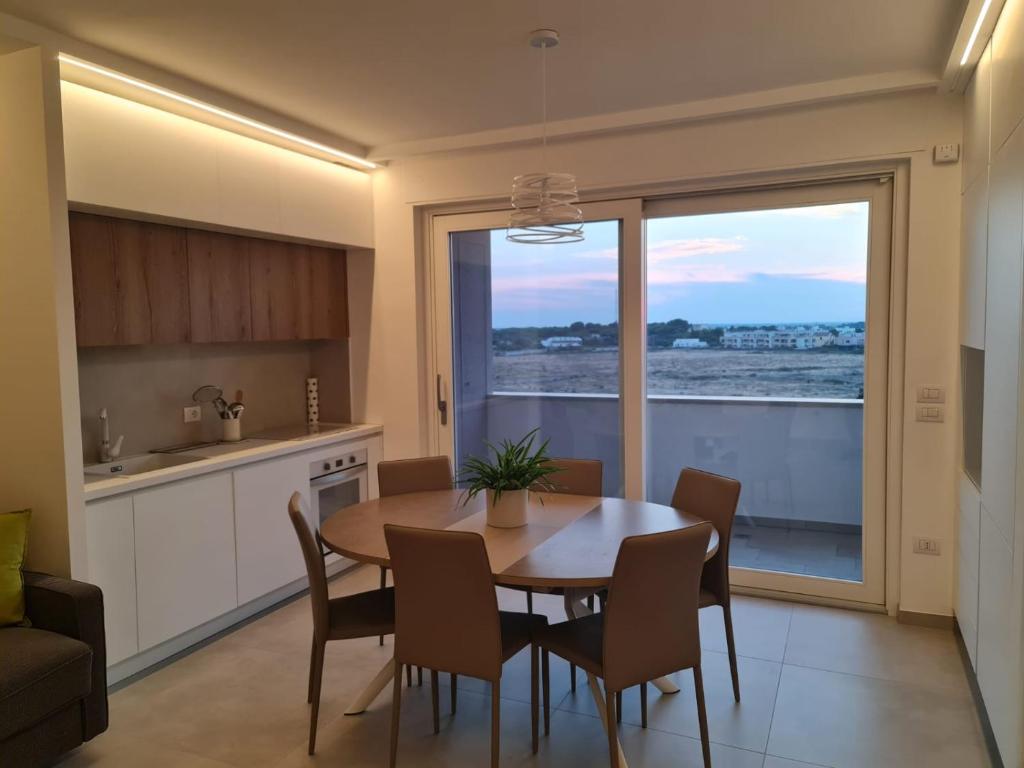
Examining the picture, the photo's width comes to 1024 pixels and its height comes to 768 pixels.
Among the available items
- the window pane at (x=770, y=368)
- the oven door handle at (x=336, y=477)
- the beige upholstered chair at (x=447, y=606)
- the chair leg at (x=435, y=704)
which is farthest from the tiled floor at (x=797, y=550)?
the oven door handle at (x=336, y=477)

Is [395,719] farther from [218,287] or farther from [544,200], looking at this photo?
[218,287]

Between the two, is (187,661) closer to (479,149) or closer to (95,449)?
(95,449)

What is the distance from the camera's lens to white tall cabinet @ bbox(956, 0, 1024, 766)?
87.0 inches

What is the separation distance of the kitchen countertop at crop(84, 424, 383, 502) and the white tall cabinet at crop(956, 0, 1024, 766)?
3288 millimetres

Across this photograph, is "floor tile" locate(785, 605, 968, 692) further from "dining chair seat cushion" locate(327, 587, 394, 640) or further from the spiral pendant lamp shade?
the spiral pendant lamp shade

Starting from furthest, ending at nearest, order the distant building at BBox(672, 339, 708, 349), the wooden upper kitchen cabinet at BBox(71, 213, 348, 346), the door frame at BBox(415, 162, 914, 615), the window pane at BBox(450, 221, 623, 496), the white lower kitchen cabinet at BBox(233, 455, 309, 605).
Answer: the window pane at BBox(450, 221, 623, 496) < the distant building at BBox(672, 339, 708, 349) < the white lower kitchen cabinet at BBox(233, 455, 309, 605) < the door frame at BBox(415, 162, 914, 615) < the wooden upper kitchen cabinet at BBox(71, 213, 348, 346)

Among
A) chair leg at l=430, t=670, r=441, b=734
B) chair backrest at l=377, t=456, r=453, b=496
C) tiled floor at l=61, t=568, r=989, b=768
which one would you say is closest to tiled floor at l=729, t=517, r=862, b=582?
tiled floor at l=61, t=568, r=989, b=768

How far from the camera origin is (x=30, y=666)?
244 centimetres

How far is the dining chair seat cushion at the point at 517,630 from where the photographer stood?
8.32 feet

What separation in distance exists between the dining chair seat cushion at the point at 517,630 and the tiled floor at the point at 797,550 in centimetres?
188

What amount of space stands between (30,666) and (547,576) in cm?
172

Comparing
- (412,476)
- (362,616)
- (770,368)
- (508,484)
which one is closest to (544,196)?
(508,484)

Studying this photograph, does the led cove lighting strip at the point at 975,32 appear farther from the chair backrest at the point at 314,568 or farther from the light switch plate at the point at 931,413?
the chair backrest at the point at 314,568

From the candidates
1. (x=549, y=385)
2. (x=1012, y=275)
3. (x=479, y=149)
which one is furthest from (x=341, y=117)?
(x=1012, y=275)
